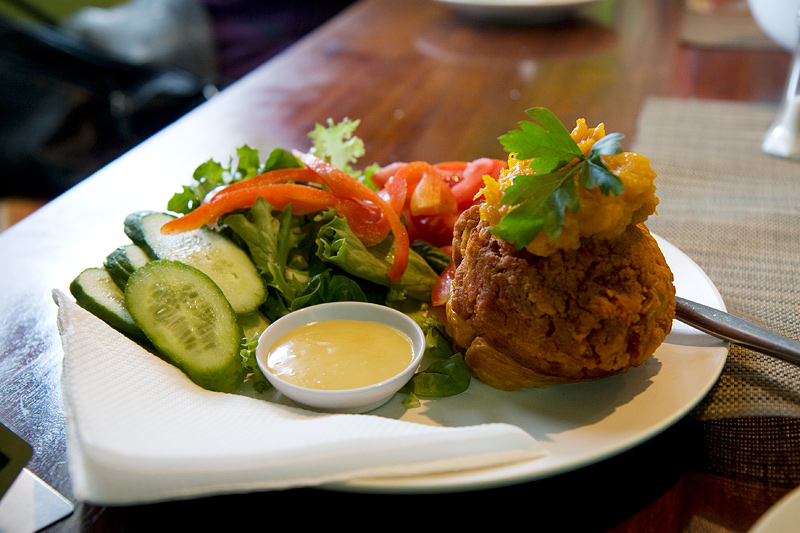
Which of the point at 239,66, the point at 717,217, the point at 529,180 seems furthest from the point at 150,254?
the point at 239,66

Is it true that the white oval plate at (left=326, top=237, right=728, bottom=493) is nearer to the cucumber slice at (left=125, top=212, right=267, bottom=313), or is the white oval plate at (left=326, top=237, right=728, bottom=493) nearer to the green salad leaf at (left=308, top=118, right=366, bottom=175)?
the cucumber slice at (left=125, top=212, right=267, bottom=313)

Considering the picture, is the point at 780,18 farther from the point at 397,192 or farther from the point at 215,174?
the point at 215,174

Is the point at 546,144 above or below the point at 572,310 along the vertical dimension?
above

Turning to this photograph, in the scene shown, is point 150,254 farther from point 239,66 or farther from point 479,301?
point 239,66

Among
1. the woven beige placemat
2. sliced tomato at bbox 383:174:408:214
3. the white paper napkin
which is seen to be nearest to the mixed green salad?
sliced tomato at bbox 383:174:408:214

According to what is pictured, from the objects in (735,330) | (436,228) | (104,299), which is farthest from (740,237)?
(104,299)

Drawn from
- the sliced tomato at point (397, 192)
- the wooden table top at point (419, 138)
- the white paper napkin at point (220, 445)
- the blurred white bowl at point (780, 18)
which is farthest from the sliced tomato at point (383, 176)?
the blurred white bowl at point (780, 18)
